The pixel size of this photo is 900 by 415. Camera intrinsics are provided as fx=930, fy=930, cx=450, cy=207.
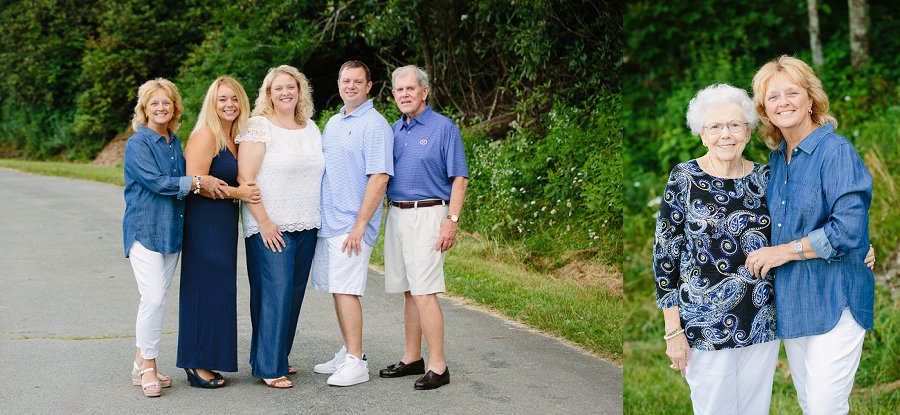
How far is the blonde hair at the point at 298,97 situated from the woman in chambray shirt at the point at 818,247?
2.70 m

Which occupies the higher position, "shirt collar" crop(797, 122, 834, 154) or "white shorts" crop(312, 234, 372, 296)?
"shirt collar" crop(797, 122, 834, 154)

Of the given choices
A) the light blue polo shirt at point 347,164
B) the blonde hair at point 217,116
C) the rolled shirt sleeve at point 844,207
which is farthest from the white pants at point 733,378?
the blonde hair at point 217,116

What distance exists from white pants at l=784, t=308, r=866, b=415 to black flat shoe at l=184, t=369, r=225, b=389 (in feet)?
10.5

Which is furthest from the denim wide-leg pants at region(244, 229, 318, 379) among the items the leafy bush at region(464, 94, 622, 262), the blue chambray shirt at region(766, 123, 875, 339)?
the leafy bush at region(464, 94, 622, 262)

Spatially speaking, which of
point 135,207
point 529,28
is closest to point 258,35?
point 529,28

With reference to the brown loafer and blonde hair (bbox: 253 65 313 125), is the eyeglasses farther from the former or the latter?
blonde hair (bbox: 253 65 313 125)

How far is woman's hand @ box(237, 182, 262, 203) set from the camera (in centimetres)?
528

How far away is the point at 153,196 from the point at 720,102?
3133mm

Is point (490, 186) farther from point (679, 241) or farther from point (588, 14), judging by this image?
point (679, 241)

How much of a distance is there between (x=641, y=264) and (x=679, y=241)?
557cm

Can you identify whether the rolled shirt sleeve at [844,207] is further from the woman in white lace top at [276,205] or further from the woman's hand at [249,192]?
the woman's hand at [249,192]

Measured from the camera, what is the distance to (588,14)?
12477mm

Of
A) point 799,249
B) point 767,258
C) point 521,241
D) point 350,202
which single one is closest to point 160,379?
point 350,202

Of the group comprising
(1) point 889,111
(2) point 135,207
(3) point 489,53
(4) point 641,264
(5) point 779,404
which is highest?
A: (3) point 489,53
